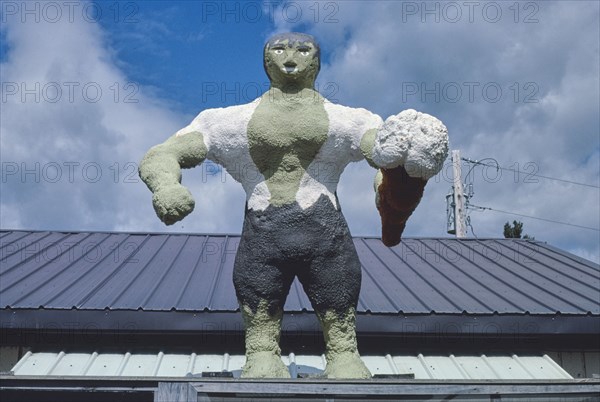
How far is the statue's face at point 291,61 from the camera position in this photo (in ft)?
11.4

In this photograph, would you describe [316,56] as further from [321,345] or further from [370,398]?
[321,345]

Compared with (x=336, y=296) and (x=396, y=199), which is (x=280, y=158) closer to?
(x=396, y=199)

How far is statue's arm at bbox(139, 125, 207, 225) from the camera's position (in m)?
3.08

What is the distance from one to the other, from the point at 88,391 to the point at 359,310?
353 cm

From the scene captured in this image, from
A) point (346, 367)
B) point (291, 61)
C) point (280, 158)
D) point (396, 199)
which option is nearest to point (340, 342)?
point (346, 367)

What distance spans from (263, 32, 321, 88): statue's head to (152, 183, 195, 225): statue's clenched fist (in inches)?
31.4

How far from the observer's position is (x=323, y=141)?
11.1 ft

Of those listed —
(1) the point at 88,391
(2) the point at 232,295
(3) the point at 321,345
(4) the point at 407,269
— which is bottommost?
(1) the point at 88,391

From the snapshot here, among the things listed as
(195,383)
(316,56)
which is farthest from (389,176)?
(195,383)

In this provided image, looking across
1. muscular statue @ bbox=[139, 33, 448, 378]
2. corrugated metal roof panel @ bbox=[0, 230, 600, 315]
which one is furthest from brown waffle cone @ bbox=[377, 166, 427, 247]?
corrugated metal roof panel @ bbox=[0, 230, 600, 315]

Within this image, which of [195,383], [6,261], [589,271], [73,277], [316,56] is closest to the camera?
[195,383]

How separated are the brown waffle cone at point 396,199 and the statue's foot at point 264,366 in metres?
0.88

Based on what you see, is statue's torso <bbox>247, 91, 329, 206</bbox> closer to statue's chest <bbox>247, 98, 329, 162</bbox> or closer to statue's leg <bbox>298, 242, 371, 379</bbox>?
statue's chest <bbox>247, 98, 329, 162</bbox>

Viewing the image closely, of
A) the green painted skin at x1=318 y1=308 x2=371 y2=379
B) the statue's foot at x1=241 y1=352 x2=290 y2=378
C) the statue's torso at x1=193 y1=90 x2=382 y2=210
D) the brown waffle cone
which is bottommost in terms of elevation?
the statue's foot at x1=241 y1=352 x2=290 y2=378
